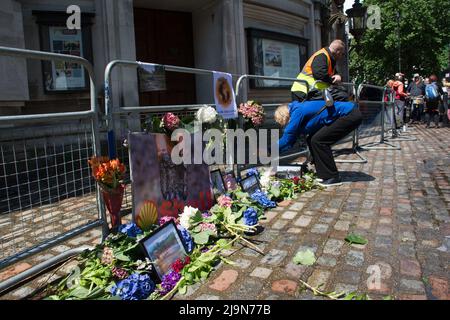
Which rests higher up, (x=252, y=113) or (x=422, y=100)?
(x=422, y=100)

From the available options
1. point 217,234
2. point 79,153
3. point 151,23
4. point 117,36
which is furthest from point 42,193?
point 151,23

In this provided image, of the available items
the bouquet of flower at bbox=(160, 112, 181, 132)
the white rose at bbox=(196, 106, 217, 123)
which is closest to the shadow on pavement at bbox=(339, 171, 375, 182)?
the white rose at bbox=(196, 106, 217, 123)

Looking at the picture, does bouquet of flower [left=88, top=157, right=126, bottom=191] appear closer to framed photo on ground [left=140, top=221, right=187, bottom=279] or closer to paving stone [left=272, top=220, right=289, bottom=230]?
framed photo on ground [left=140, top=221, right=187, bottom=279]

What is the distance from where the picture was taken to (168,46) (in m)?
9.52

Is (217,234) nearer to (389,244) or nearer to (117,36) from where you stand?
(389,244)

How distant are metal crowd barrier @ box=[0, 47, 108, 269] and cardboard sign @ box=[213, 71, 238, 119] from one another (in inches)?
62.5

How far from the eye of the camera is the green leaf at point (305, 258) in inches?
113

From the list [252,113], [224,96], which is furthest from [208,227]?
[252,113]

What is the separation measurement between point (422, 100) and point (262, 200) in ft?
43.1

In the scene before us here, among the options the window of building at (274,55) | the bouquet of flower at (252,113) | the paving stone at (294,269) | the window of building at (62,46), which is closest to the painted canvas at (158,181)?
the bouquet of flower at (252,113)

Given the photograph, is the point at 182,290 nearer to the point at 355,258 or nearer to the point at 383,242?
the point at 355,258

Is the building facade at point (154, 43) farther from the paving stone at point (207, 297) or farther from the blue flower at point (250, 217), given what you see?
the paving stone at point (207, 297)

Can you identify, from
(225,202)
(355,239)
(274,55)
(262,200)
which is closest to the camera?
(355,239)

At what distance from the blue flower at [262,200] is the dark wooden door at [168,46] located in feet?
17.7
